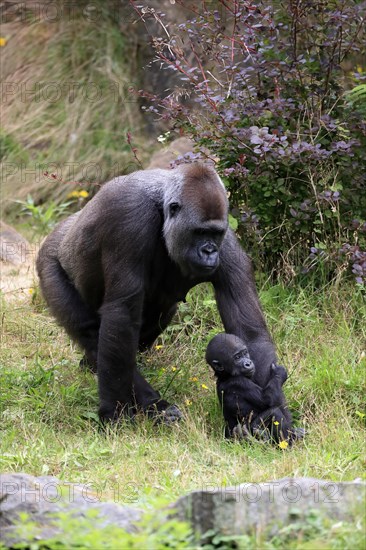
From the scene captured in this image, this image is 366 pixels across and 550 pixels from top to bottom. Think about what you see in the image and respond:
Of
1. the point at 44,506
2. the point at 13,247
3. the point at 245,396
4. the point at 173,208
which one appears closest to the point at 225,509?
the point at 44,506

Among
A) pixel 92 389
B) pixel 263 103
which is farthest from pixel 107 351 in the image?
pixel 263 103

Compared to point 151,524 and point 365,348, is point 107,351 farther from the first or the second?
point 151,524

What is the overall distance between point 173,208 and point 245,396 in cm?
115

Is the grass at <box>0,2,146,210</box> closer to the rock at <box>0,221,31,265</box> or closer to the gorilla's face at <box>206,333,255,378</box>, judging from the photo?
the rock at <box>0,221,31,265</box>

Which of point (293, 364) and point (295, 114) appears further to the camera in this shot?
point (295, 114)

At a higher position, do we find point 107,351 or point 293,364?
point 107,351

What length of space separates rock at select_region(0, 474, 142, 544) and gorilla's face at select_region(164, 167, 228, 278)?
5.95 feet

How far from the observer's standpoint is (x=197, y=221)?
17.0 ft

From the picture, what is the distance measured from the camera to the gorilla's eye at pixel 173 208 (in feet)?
17.2

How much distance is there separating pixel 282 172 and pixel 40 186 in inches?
188

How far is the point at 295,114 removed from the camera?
6797 mm

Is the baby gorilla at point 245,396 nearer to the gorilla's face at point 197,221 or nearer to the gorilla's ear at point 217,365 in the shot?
the gorilla's ear at point 217,365

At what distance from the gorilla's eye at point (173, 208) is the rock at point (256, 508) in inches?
83.9

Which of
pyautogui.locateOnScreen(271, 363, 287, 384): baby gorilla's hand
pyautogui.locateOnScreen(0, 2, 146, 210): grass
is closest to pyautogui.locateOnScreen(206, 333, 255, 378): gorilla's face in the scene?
pyautogui.locateOnScreen(271, 363, 287, 384): baby gorilla's hand
